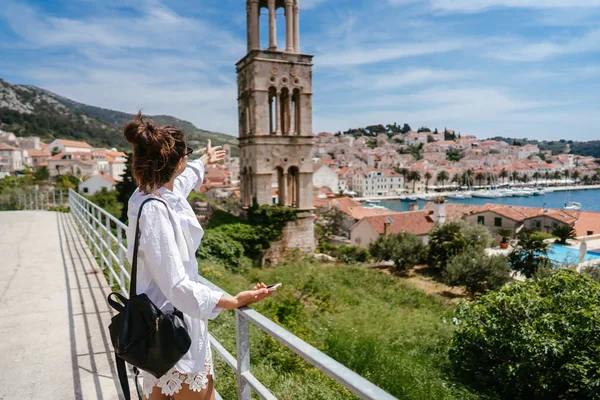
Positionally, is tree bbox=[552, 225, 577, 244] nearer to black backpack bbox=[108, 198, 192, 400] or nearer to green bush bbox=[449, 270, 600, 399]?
green bush bbox=[449, 270, 600, 399]

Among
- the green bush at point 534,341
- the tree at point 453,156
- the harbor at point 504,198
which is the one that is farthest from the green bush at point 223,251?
the tree at point 453,156

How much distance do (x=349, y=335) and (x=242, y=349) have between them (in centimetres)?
672

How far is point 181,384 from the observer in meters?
1.69

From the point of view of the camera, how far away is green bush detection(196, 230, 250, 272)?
15921 mm

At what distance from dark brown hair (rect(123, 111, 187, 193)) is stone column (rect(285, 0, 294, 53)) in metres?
18.7

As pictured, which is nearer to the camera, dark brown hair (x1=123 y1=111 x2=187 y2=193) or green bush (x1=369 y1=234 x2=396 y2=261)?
dark brown hair (x1=123 y1=111 x2=187 y2=193)

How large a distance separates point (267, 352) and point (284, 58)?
16.1 meters

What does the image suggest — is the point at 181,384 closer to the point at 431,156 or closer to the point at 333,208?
the point at 333,208

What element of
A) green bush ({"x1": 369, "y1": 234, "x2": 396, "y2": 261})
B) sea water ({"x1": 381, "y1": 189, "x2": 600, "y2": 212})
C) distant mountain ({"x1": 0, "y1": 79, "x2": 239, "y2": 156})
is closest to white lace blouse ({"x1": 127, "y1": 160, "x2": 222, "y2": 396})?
green bush ({"x1": 369, "y1": 234, "x2": 396, "y2": 261})

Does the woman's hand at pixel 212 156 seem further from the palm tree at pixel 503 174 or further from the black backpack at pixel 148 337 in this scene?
the palm tree at pixel 503 174

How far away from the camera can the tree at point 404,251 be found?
2147 centimetres

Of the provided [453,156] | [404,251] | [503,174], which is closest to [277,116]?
[404,251]

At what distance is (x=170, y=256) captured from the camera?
1470 millimetres

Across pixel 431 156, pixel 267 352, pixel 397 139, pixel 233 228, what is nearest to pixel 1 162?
pixel 233 228
